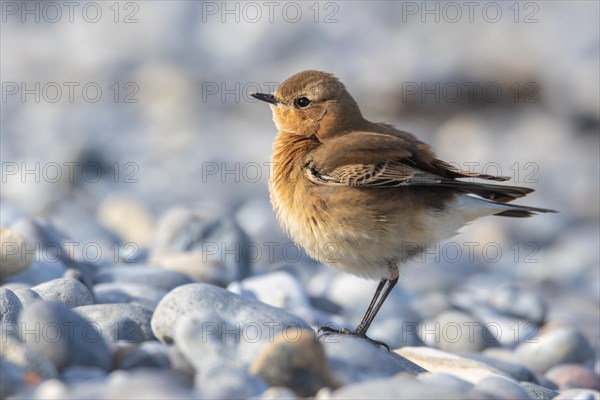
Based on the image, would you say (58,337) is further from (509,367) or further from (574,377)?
(574,377)

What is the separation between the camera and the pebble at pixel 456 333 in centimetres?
745

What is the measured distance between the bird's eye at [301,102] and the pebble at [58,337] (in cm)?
272

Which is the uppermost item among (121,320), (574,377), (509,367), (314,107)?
(314,107)

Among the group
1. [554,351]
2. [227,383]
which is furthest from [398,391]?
[554,351]

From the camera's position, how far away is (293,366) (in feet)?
13.7

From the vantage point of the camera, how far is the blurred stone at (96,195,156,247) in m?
11.3

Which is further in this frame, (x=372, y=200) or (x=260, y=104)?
(x=260, y=104)

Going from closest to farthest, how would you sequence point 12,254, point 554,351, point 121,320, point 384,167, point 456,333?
point 121,320
point 384,167
point 12,254
point 554,351
point 456,333

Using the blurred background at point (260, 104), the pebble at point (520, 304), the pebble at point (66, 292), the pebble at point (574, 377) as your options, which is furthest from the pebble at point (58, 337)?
the blurred background at point (260, 104)

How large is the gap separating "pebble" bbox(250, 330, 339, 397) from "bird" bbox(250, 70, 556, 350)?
1.39 meters

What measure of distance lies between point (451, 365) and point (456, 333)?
1627mm

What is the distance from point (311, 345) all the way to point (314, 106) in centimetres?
266

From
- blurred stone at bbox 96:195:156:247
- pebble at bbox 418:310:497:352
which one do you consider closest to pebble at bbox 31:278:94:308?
pebble at bbox 418:310:497:352

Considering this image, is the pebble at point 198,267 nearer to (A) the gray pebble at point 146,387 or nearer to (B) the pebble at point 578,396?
(B) the pebble at point 578,396
